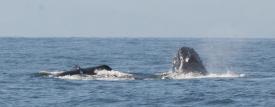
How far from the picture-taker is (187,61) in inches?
1443

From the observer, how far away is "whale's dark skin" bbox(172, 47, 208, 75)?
120 feet

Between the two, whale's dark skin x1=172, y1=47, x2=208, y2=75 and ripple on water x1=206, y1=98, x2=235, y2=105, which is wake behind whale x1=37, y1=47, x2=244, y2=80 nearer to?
whale's dark skin x1=172, y1=47, x2=208, y2=75

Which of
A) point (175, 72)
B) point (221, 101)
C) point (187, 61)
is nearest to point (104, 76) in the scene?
point (175, 72)

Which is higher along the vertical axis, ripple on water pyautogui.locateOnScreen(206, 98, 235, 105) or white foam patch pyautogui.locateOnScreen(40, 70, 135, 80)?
white foam patch pyautogui.locateOnScreen(40, 70, 135, 80)

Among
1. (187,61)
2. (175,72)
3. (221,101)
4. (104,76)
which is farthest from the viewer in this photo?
(175,72)

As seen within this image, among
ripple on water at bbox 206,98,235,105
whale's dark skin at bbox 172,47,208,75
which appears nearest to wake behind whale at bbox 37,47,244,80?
whale's dark skin at bbox 172,47,208,75

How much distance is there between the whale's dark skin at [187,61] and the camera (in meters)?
36.6

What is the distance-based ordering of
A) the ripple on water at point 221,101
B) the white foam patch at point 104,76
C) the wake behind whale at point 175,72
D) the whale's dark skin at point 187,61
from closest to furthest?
the ripple on water at point 221,101, the white foam patch at point 104,76, the wake behind whale at point 175,72, the whale's dark skin at point 187,61

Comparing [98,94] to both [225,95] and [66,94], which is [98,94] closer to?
[66,94]

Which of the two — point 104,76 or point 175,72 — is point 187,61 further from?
point 104,76

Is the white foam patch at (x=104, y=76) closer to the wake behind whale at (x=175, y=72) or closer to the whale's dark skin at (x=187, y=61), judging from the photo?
the wake behind whale at (x=175, y=72)

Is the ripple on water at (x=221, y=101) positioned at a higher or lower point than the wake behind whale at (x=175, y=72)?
lower

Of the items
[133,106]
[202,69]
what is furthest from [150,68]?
[133,106]

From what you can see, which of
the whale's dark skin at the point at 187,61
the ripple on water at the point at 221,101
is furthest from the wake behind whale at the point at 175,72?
the ripple on water at the point at 221,101
